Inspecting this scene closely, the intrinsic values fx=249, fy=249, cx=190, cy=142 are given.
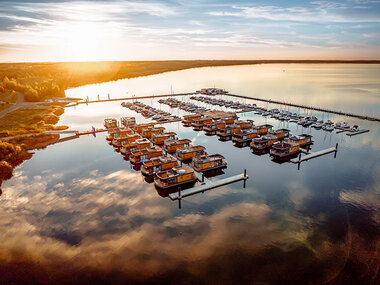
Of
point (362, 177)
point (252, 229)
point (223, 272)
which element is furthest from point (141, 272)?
point (362, 177)

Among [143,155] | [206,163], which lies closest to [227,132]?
[206,163]

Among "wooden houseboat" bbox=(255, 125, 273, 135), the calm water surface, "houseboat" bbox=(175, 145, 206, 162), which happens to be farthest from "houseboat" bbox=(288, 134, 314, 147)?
"houseboat" bbox=(175, 145, 206, 162)

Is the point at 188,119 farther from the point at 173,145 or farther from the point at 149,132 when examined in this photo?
the point at 173,145

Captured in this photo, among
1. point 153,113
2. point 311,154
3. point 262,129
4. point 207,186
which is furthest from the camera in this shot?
point 153,113

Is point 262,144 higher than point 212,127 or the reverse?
the reverse

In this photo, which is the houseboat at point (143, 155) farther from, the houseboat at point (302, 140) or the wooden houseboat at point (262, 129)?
the wooden houseboat at point (262, 129)

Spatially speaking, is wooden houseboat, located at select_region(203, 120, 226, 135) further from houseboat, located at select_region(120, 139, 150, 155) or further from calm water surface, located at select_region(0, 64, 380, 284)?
calm water surface, located at select_region(0, 64, 380, 284)
